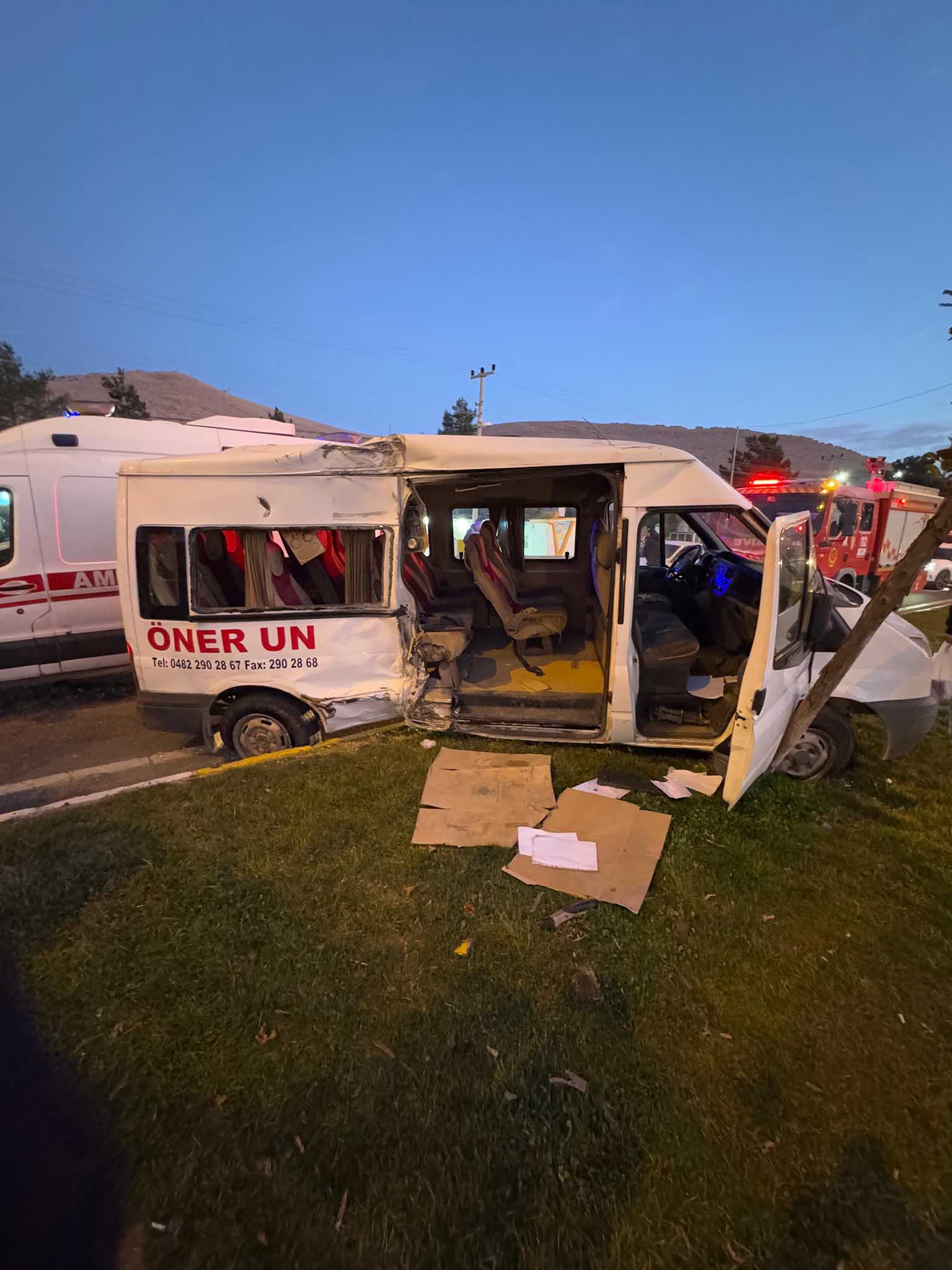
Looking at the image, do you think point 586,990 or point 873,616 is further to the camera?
point 873,616

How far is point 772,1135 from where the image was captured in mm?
1937

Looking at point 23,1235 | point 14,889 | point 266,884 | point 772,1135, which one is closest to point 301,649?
point 266,884

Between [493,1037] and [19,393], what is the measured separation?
3635cm

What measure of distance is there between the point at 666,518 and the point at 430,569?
2.81m

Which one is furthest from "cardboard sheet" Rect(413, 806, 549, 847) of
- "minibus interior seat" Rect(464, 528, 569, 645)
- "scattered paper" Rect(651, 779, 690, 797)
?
"minibus interior seat" Rect(464, 528, 569, 645)

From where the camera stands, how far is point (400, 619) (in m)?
4.51

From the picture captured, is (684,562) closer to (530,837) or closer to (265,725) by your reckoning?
(530,837)

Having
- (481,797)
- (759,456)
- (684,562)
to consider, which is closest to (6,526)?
(481,797)

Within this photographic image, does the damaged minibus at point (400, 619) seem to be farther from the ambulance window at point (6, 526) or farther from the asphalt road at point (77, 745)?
the ambulance window at point (6, 526)

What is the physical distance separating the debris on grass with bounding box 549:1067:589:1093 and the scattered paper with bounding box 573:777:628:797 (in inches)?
73.9

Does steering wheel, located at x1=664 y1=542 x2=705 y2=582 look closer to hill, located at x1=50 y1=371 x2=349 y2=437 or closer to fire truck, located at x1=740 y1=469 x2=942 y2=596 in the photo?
fire truck, located at x1=740 y1=469 x2=942 y2=596

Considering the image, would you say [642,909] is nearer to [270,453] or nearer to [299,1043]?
[299,1043]

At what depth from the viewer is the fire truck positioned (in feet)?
39.2

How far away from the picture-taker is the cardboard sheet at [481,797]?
350 cm
